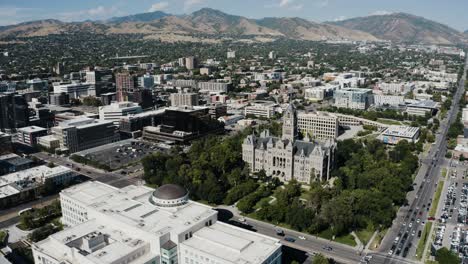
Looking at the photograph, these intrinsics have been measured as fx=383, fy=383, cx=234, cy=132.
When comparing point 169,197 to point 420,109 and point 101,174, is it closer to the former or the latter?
point 101,174

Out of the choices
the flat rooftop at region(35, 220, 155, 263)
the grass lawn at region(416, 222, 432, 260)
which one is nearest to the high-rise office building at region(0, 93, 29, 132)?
the flat rooftop at region(35, 220, 155, 263)

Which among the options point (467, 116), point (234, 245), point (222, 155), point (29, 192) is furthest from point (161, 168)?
point (467, 116)

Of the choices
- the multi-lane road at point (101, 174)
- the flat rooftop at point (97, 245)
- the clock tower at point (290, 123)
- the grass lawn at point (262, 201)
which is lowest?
the grass lawn at point (262, 201)

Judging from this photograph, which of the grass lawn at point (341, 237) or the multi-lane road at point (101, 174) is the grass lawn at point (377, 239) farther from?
the multi-lane road at point (101, 174)

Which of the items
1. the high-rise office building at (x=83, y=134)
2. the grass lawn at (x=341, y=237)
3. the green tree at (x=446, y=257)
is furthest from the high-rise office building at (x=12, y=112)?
the green tree at (x=446, y=257)

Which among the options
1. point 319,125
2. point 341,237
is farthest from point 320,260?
point 319,125
